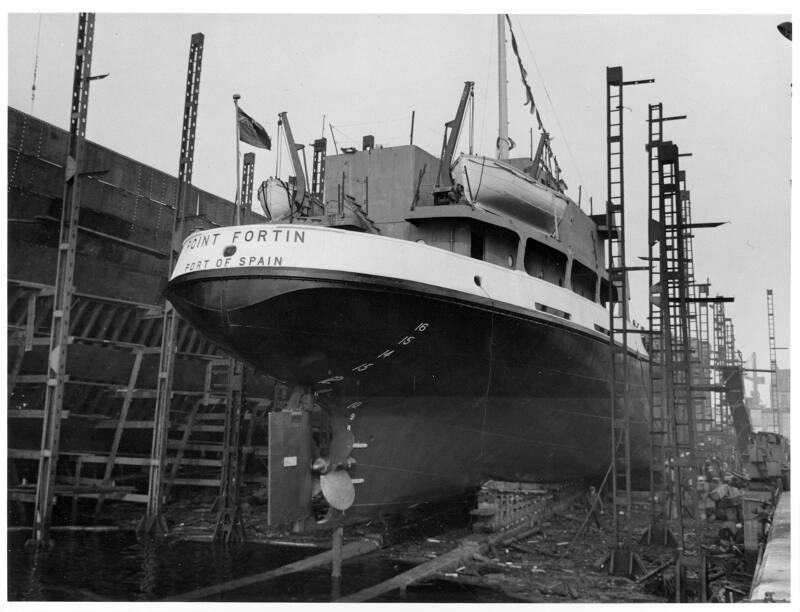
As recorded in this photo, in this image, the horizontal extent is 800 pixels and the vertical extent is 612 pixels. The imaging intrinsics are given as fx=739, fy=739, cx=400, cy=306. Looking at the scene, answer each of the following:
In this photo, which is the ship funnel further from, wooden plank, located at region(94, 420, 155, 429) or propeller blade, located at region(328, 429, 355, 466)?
wooden plank, located at region(94, 420, 155, 429)

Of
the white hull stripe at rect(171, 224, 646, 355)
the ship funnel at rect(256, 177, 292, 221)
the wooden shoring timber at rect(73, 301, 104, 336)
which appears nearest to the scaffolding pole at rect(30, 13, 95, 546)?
the white hull stripe at rect(171, 224, 646, 355)

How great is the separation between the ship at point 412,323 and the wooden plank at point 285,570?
16.8 inches

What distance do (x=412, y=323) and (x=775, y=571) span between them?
4.89 meters

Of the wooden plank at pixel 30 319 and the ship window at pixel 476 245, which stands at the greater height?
the ship window at pixel 476 245

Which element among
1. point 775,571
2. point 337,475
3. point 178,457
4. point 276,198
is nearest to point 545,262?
point 276,198

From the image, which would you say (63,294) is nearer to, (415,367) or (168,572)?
(168,572)

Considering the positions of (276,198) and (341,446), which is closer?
(341,446)

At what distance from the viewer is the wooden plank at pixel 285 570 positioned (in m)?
7.82

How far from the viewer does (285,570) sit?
8.96m

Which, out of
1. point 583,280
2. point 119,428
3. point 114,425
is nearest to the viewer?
point 119,428

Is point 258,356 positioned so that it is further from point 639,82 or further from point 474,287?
point 639,82

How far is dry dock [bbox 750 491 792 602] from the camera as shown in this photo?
6.75 metres

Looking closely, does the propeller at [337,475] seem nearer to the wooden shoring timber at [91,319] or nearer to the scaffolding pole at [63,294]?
the scaffolding pole at [63,294]

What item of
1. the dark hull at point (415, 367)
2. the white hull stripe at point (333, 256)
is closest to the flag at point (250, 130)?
the white hull stripe at point (333, 256)
